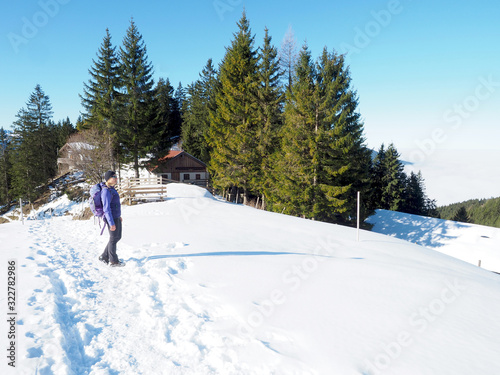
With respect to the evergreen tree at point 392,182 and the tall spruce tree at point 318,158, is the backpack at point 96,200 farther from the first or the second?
the evergreen tree at point 392,182

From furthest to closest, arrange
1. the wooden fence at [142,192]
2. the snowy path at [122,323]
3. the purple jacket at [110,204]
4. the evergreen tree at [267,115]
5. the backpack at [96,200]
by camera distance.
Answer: the evergreen tree at [267,115], the wooden fence at [142,192], the backpack at [96,200], the purple jacket at [110,204], the snowy path at [122,323]

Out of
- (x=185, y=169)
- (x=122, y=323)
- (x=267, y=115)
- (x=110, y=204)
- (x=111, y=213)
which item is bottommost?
(x=122, y=323)

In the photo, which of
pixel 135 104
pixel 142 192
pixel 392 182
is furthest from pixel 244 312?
pixel 392 182

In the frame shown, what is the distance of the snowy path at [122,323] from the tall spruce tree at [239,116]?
19361 millimetres

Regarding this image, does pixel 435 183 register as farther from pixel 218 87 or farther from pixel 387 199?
pixel 218 87

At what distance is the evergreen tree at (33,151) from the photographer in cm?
3862

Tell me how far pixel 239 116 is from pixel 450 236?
71.5 feet

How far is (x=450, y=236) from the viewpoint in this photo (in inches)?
960

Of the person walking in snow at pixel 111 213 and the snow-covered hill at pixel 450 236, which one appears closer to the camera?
the person walking in snow at pixel 111 213

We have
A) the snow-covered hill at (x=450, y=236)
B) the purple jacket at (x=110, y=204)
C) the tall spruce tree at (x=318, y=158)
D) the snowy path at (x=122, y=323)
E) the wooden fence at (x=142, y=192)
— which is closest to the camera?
the snowy path at (x=122, y=323)

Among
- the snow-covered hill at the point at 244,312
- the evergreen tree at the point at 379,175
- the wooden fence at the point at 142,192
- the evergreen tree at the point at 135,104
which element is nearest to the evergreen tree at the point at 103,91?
the evergreen tree at the point at 135,104

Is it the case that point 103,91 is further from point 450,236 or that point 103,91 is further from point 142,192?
point 450,236

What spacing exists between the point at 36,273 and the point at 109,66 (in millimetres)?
29941

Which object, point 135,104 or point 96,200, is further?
point 135,104
